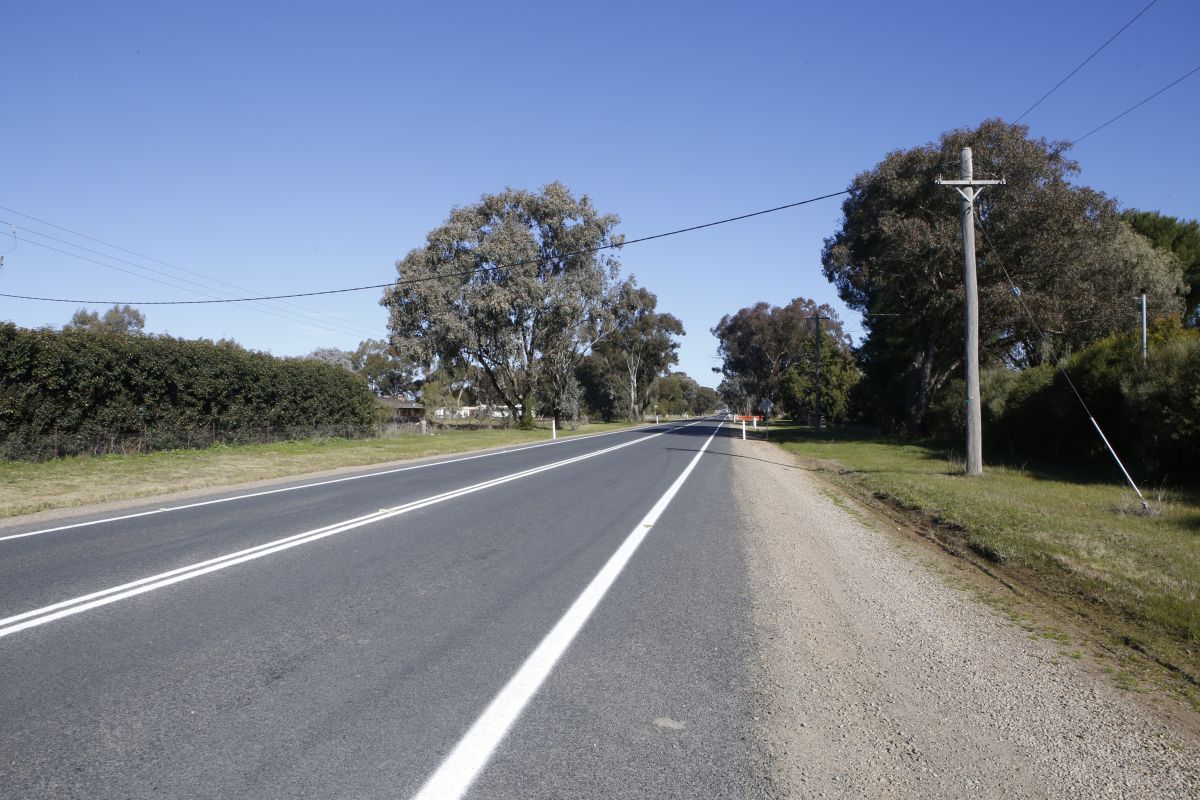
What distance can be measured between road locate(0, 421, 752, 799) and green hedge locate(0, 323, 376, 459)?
35.8 feet

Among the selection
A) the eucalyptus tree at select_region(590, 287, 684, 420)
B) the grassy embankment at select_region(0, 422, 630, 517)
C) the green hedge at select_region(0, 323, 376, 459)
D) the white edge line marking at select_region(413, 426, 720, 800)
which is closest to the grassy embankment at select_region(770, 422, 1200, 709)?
the white edge line marking at select_region(413, 426, 720, 800)

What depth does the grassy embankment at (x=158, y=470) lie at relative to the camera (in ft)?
45.7

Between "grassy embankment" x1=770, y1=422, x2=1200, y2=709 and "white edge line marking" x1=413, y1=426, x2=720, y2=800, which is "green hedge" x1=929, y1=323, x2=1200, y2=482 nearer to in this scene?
"grassy embankment" x1=770, y1=422, x2=1200, y2=709

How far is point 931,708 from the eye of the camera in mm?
4379

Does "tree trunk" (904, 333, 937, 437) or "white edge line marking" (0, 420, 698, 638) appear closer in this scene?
"white edge line marking" (0, 420, 698, 638)

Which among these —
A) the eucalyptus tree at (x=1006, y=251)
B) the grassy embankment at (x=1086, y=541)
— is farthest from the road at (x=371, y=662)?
the eucalyptus tree at (x=1006, y=251)

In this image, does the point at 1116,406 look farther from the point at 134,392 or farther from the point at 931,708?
the point at 134,392

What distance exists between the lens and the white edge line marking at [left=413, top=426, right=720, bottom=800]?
3.39m

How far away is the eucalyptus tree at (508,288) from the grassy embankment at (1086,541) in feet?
113

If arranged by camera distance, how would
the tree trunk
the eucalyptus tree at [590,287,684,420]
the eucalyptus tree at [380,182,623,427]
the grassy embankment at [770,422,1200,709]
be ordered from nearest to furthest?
the grassy embankment at [770,422,1200,709] < the tree trunk < the eucalyptus tree at [380,182,623,427] < the eucalyptus tree at [590,287,684,420]

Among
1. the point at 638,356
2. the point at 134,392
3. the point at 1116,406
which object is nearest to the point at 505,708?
the point at 1116,406

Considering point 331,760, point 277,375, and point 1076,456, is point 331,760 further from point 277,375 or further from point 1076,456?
point 277,375

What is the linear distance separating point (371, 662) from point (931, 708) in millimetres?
3359

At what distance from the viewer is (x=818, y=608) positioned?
6559 millimetres
